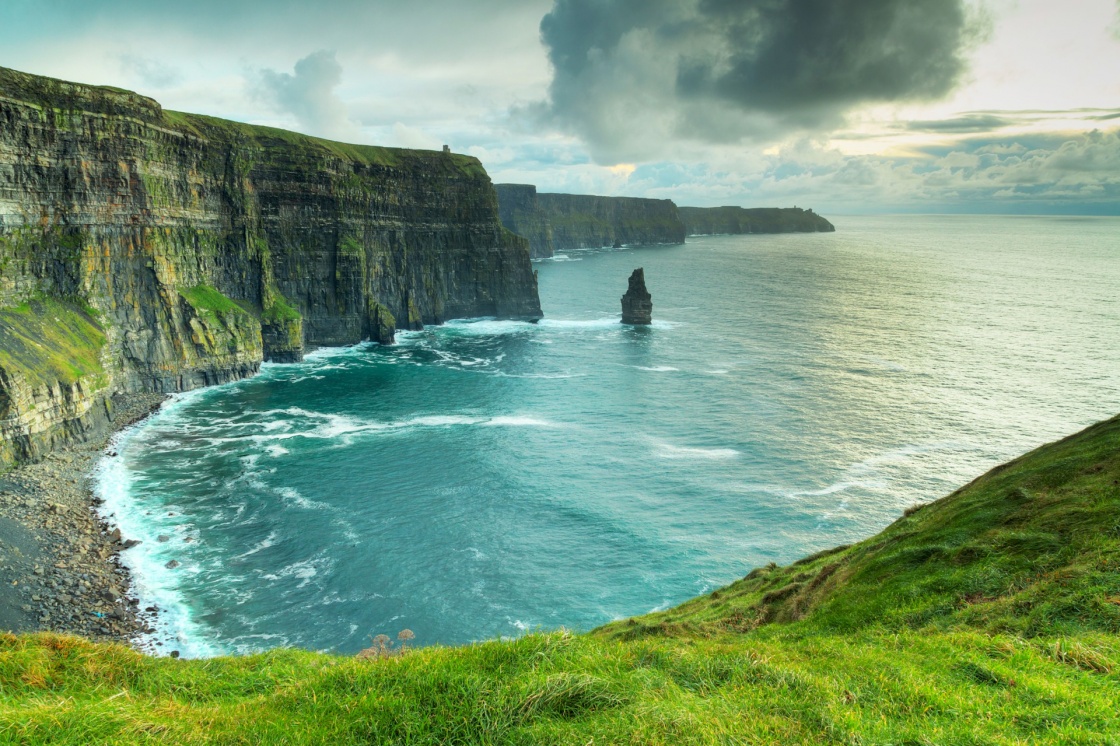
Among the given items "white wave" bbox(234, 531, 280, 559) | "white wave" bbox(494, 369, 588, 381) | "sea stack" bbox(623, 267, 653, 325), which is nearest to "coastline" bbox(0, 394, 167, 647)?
"white wave" bbox(234, 531, 280, 559)

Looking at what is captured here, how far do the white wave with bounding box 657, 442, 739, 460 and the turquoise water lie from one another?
31 cm

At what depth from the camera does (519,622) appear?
3966cm

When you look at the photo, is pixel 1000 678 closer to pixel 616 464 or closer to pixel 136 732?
pixel 136 732

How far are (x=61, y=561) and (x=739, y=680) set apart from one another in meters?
46.5

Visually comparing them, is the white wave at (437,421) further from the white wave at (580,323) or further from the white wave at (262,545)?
the white wave at (580,323)

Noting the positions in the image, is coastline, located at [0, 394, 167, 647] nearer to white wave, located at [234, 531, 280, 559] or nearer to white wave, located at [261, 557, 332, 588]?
white wave, located at [234, 531, 280, 559]

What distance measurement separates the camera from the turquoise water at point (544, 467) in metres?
42.4

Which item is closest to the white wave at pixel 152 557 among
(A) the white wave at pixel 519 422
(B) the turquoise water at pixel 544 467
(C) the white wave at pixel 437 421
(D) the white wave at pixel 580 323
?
(B) the turquoise water at pixel 544 467

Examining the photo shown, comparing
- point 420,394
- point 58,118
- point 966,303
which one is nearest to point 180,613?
point 420,394

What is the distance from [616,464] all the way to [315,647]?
33.0 meters

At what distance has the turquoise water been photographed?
1670 inches

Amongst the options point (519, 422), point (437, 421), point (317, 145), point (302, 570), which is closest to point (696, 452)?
point (519, 422)

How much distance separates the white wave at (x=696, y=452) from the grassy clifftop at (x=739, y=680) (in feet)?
136

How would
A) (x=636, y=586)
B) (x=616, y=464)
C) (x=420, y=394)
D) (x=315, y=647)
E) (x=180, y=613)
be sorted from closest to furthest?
1. (x=315, y=647)
2. (x=180, y=613)
3. (x=636, y=586)
4. (x=616, y=464)
5. (x=420, y=394)
